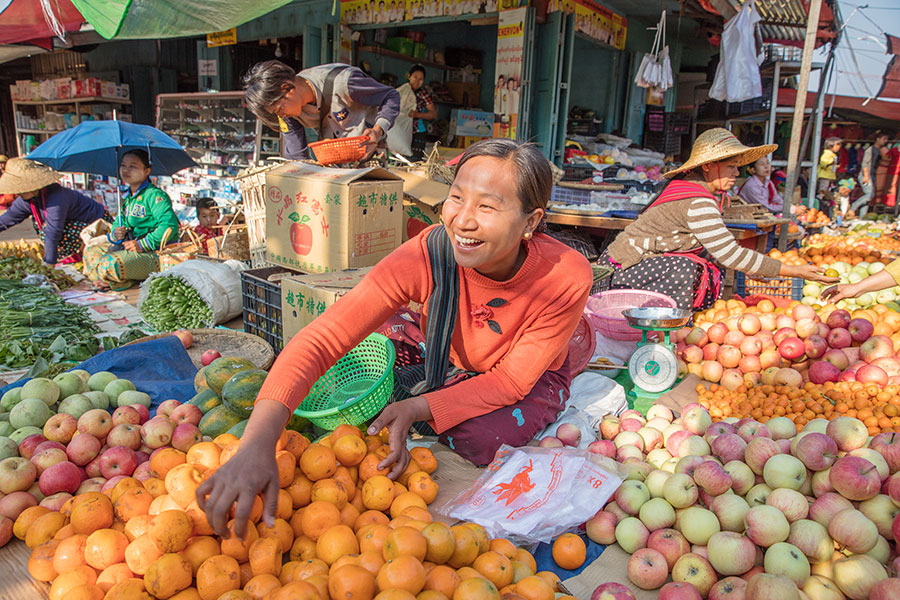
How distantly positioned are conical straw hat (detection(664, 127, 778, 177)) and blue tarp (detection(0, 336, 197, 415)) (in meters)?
3.49

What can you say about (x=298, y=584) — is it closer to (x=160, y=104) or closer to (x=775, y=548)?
(x=775, y=548)

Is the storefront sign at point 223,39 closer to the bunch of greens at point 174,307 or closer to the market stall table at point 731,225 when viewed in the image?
the bunch of greens at point 174,307

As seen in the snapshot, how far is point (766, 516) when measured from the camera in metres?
1.76

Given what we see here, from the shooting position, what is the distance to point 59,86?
38.8ft

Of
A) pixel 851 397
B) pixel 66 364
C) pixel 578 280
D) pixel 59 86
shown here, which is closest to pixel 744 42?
pixel 851 397

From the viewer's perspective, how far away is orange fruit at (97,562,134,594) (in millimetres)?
1439

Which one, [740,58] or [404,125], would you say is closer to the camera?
[740,58]

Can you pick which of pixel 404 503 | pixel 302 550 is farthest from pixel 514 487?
pixel 302 550

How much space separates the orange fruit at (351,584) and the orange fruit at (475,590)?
0.67 ft

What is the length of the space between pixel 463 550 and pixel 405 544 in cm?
21

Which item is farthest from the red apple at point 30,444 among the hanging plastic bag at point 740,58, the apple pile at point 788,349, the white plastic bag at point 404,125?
the hanging plastic bag at point 740,58

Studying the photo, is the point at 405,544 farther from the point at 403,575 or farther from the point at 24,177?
the point at 24,177

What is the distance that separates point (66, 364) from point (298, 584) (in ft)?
8.58

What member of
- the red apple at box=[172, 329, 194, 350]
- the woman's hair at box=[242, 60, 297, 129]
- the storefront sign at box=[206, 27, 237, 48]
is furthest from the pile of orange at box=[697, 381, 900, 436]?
the storefront sign at box=[206, 27, 237, 48]
